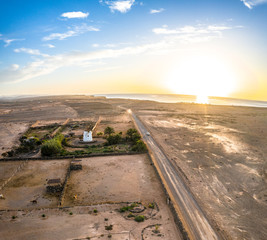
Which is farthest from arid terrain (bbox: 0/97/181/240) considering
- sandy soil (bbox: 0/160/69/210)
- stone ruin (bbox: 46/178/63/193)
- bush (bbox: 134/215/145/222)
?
stone ruin (bbox: 46/178/63/193)

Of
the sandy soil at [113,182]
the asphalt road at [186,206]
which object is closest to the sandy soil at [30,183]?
the sandy soil at [113,182]

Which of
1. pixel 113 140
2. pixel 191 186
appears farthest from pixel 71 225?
pixel 113 140

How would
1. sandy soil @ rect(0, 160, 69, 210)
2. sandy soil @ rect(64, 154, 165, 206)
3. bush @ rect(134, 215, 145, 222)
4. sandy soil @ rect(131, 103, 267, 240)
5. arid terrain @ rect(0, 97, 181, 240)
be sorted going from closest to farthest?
arid terrain @ rect(0, 97, 181, 240) → bush @ rect(134, 215, 145, 222) → sandy soil @ rect(131, 103, 267, 240) → sandy soil @ rect(0, 160, 69, 210) → sandy soil @ rect(64, 154, 165, 206)

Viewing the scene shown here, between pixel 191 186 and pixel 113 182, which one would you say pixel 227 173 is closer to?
pixel 191 186

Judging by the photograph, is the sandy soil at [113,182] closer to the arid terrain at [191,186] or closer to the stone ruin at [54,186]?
the arid terrain at [191,186]

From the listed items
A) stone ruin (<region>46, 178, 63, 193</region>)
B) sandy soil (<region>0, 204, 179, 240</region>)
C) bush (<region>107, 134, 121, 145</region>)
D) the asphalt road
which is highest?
bush (<region>107, 134, 121, 145</region>)

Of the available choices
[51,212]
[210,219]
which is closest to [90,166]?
[51,212]

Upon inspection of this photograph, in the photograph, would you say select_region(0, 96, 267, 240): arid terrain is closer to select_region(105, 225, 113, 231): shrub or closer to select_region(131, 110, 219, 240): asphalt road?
select_region(105, 225, 113, 231): shrub
